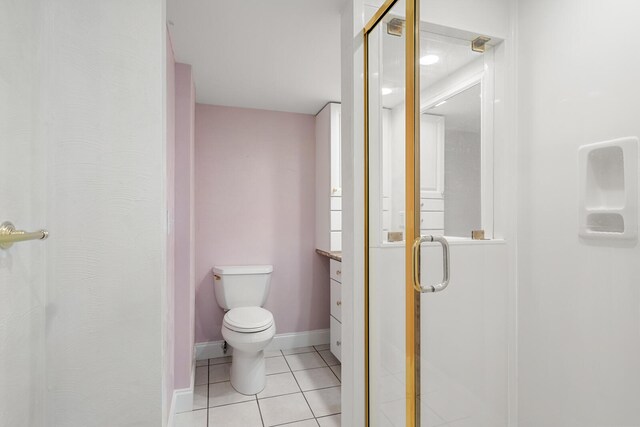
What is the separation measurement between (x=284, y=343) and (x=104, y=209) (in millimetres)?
2434

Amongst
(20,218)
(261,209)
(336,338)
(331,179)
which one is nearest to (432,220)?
(20,218)

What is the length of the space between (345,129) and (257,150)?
5.35 ft

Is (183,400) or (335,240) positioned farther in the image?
(335,240)

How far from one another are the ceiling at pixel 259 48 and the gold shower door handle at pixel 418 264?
124 cm

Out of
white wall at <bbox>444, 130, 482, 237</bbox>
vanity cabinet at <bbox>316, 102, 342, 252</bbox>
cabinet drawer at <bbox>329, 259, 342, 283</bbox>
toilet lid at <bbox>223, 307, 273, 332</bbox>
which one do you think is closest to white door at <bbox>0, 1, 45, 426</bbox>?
white wall at <bbox>444, 130, 482, 237</bbox>

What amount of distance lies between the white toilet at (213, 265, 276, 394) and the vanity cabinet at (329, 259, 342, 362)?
1.78ft

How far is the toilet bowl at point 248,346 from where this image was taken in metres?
2.35

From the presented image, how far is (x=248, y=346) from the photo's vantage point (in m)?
2.35

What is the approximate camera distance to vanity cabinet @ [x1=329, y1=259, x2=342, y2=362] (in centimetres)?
275

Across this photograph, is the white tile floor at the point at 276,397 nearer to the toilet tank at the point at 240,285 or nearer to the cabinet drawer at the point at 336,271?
the toilet tank at the point at 240,285

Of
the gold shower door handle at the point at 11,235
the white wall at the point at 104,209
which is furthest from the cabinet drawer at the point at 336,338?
the gold shower door handle at the point at 11,235

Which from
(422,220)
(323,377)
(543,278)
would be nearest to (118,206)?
(422,220)

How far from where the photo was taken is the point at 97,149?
1.16m

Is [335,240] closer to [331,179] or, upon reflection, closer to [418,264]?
[331,179]
